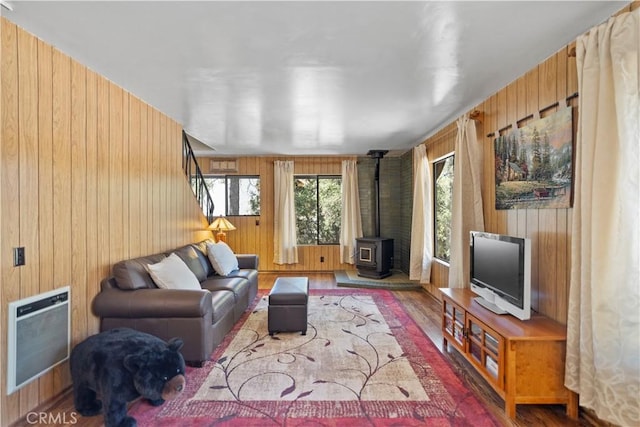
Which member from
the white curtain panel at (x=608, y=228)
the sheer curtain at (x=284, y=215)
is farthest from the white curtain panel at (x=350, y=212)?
the white curtain panel at (x=608, y=228)

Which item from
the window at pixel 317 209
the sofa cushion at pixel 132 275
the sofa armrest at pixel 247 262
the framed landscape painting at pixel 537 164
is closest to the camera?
the framed landscape painting at pixel 537 164

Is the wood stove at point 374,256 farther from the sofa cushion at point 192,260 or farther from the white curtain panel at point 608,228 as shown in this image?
the white curtain panel at point 608,228

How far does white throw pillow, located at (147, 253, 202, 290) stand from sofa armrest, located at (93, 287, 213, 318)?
248 mm

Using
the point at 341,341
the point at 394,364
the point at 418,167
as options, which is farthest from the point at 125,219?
the point at 418,167

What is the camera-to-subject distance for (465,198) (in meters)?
3.42

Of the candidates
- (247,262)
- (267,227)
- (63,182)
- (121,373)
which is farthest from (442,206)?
(63,182)

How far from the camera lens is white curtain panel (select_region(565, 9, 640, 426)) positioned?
165 centimetres

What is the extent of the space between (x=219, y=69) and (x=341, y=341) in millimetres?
2748

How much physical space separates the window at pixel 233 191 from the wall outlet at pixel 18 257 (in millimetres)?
4730

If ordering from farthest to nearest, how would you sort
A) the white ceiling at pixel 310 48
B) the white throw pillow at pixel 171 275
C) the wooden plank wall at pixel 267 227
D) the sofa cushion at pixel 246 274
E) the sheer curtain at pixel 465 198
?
1. the wooden plank wall at pixel 267 227
2. the sofa cushion at pixel 246 274
3. the sheer curtain at pixel 465 198
4. the white throw pillow at pixel 171 275
5. the white ceiling at pixel 310 48

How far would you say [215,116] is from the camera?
378cm

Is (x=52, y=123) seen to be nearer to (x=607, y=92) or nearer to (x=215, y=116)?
(x=215, y=116)

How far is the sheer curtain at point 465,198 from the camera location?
3.28 metres

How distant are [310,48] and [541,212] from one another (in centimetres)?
213
